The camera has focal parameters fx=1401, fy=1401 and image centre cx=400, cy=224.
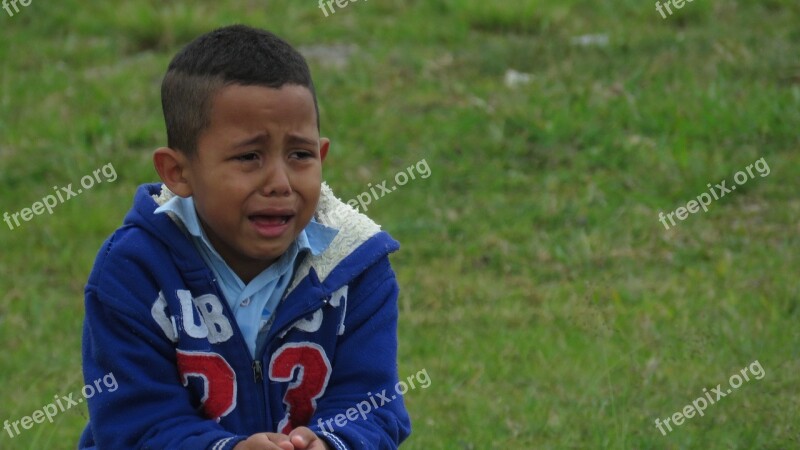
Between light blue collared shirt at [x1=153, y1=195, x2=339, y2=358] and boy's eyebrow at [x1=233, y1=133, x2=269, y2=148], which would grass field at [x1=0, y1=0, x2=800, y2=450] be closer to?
light blue collared shirt at [x1=153, y1=195, x2=339, y2=358]

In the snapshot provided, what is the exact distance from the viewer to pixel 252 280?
10.2 feet

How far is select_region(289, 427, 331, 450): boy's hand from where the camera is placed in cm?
295

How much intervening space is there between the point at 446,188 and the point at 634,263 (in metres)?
1.27

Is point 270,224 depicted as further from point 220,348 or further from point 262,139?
point 220,348

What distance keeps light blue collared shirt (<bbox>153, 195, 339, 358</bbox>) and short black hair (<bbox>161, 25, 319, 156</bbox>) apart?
14 cm

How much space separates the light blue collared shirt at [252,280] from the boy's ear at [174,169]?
27mm

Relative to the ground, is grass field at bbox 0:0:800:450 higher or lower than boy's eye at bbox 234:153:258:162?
lower

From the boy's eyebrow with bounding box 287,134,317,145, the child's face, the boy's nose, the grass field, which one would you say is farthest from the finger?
the grass field

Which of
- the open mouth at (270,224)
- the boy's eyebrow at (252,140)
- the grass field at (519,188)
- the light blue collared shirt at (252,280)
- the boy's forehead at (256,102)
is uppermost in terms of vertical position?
the boy's forehead at (256,102)

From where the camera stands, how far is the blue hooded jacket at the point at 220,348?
9.86ft

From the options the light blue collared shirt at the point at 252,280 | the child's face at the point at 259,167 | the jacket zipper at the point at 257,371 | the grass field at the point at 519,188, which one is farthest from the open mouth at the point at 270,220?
the grass field at the point at 519,188

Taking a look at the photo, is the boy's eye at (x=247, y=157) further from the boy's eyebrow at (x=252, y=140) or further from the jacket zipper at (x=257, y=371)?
the jacket zipper at (x=257, y=371)

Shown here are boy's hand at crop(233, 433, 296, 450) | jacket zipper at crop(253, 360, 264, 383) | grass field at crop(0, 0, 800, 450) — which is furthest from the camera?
grass field at crop(0, 0, 800, 450)

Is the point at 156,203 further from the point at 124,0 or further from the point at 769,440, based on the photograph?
the point at 124,0
